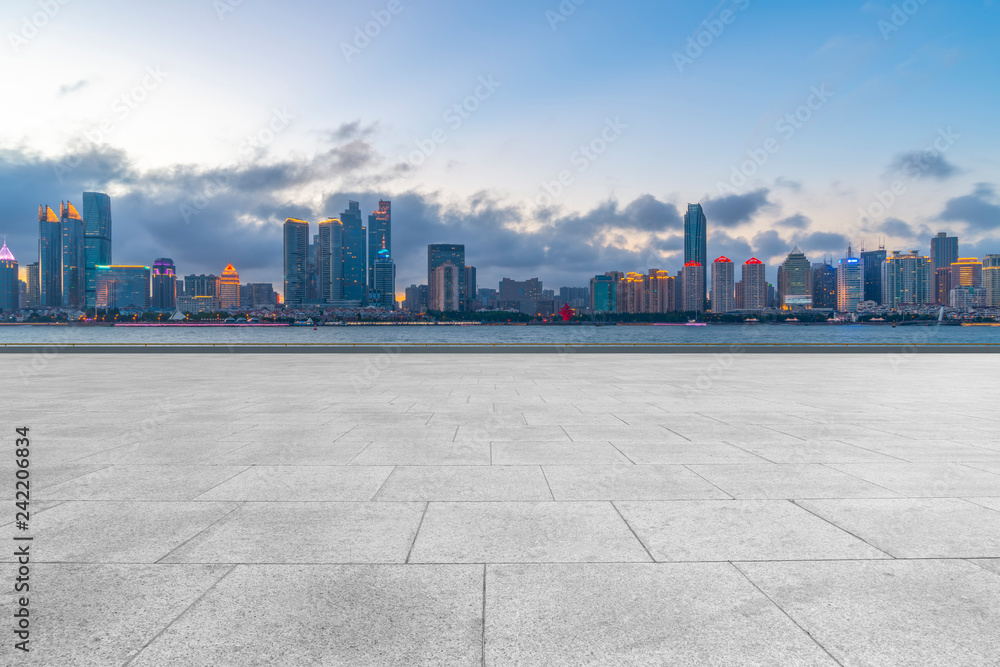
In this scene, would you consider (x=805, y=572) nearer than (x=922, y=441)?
Yes

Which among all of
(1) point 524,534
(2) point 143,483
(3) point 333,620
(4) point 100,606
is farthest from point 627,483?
(2) point 143,483

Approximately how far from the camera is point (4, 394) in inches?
611

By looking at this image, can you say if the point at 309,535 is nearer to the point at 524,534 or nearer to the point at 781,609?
the point at 524,534

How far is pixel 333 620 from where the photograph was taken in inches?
144

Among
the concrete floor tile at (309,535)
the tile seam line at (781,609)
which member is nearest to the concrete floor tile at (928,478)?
the tile seam line at (781,609)

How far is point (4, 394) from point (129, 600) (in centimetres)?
1583

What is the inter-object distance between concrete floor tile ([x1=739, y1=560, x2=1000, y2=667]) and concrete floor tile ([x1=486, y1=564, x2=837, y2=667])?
0.66 feet

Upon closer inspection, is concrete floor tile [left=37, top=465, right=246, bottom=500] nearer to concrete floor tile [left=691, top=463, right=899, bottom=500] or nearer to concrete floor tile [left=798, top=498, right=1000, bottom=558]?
concrete floor tile [left=691, top=463, right=899, bottom=500]

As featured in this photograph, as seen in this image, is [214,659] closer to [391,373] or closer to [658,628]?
[658,628]

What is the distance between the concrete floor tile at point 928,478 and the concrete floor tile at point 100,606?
23.2ft

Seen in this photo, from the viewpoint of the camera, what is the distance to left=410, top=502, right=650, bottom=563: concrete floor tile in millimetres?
4652

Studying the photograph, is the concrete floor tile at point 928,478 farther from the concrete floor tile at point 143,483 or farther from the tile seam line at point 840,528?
the concrete floor tile at point 143,483

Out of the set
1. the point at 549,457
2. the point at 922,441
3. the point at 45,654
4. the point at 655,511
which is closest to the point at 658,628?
the point at 655,511

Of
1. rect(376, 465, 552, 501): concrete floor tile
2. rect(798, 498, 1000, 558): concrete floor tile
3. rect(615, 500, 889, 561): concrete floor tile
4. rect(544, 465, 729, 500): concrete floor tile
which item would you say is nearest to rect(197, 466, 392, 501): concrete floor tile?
rect(376, 465, 552, 501): concrete floor tile
